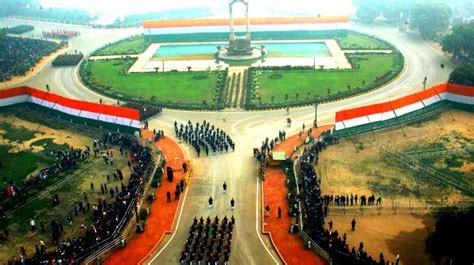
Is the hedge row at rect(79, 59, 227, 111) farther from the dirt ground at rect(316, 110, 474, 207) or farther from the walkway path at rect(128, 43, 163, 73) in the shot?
the dirt ground at rect(316, 110, 474, 207)

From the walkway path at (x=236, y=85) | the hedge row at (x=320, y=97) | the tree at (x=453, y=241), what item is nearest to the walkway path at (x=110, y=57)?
the walkway path at (x=236, y=85)

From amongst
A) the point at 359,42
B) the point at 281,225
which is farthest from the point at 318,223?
the point at 359,42

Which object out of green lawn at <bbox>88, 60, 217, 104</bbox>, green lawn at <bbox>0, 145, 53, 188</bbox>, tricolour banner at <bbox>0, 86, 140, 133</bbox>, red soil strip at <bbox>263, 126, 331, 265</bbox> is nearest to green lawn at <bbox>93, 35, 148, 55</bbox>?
green lawn at <bbox>88, 60, 217, 104</bbox>

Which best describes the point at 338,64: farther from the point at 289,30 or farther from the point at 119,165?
the point at 119,165

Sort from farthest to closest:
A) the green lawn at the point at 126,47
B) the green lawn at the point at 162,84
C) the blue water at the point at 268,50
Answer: the green lawn at the point at 126,47
the blue water at the point at 268,50
the green lawn at the point at 162,84

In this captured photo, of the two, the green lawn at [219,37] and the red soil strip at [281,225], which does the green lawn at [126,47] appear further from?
the red soil strip at [281,225]

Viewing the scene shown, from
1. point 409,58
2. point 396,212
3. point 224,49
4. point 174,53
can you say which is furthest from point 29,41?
point 396,212

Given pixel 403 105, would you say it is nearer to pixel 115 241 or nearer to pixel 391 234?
pixel 391 234
